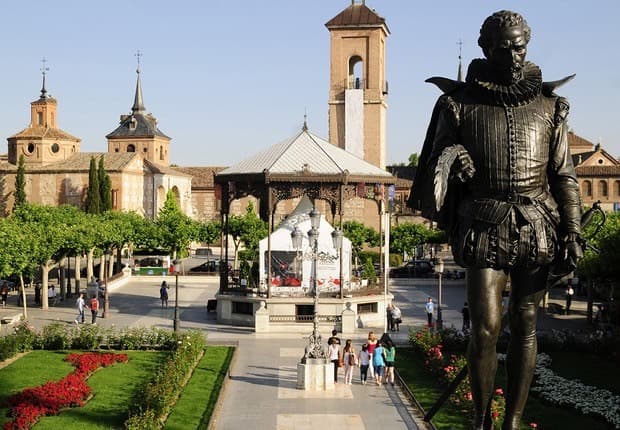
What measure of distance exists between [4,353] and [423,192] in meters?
19.0

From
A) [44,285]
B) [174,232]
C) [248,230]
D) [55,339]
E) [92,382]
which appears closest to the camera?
[92,382]

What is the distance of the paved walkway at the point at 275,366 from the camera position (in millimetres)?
16859

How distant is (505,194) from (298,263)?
24561mm

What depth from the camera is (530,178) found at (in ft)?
20.1

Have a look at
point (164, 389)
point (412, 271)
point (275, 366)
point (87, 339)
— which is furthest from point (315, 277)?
point (412, 271)

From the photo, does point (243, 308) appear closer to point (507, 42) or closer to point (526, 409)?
point (526, 409)

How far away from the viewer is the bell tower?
6606 centimetres

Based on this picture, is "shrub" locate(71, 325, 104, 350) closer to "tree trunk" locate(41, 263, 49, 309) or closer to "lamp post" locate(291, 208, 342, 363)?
"lamp post" locate(291, 208, 342, 363)

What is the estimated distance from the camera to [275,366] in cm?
2295

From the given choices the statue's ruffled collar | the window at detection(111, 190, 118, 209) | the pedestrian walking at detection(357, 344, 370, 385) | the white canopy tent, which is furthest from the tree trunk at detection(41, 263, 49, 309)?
the window at detection(111, 190, 118, 209)

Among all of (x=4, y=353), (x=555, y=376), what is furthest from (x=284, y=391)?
(x=4, y=353)

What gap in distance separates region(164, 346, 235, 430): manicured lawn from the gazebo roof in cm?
784

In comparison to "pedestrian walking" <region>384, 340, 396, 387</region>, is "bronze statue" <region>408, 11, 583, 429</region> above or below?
above

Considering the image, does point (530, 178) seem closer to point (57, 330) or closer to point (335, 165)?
point (57, 330)
